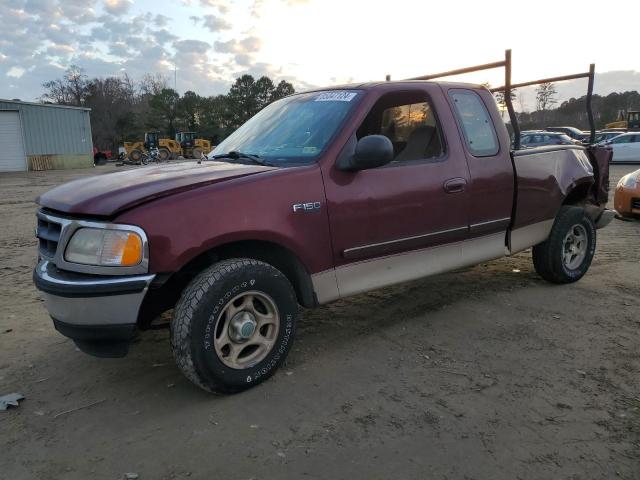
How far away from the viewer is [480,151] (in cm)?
423

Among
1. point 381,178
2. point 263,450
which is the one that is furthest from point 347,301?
point 263,450

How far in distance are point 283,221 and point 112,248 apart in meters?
0.98

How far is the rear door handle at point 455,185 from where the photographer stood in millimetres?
3906

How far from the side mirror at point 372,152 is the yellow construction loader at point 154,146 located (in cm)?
3655

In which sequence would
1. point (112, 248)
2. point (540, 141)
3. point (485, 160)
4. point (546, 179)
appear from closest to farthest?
point (112, 248), point (485, 160), point (546, 179), point (540, 141)

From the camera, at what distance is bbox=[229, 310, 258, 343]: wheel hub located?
3027 mm

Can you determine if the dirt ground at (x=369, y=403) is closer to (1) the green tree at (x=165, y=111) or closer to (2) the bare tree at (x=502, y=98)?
(2) the bare tree at (x=502, y=98)

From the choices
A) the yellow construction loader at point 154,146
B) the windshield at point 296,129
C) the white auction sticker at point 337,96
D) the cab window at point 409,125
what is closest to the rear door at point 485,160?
the cab window at point 409,125

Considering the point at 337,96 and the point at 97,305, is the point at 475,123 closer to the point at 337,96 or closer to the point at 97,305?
the point at 337,96

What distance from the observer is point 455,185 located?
3.96 meters

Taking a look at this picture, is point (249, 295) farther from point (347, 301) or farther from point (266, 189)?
point (347, 301)

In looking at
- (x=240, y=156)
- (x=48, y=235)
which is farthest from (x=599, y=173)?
(x=48, y=235)

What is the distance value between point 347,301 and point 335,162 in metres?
1.84

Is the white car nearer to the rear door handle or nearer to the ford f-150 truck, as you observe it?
the ford f-150 truck
